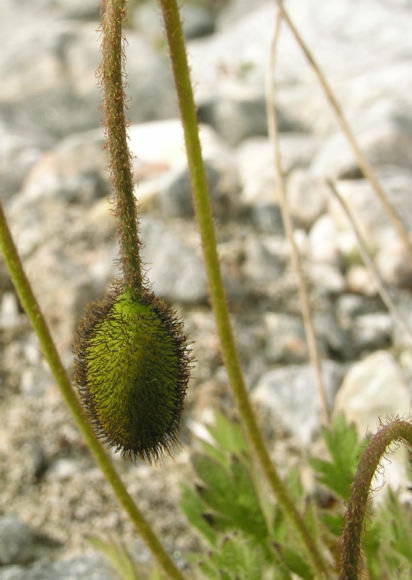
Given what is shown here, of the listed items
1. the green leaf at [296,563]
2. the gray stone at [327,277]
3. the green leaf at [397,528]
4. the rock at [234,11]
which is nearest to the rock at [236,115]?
the rock at [234,11]

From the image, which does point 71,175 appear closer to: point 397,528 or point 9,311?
point 9,311

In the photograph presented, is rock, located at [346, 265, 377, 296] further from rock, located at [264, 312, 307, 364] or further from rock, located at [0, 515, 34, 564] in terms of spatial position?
rock, located at [0, 515, 34, 564]

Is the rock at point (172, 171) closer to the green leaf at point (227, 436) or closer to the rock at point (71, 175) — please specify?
the rock at point (71, 175)

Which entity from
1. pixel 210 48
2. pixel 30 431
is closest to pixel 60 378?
pixel 30 431

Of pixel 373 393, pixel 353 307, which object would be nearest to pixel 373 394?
pixel 373 393

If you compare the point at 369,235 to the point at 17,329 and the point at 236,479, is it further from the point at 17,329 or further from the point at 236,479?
the point at 236,479

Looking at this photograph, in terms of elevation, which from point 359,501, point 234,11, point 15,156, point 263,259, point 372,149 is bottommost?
point 359,501
